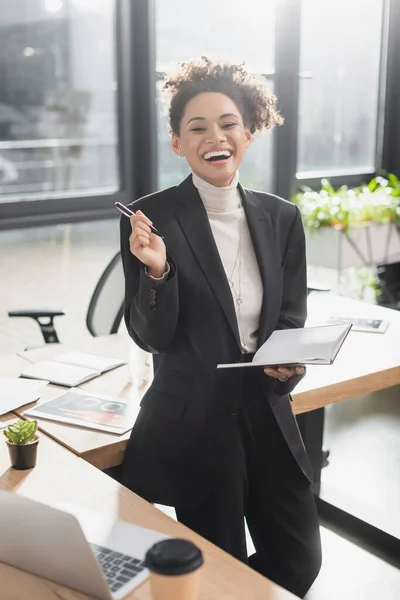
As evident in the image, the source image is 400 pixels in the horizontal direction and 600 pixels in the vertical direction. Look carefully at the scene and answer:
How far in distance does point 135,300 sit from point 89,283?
2.85 meters

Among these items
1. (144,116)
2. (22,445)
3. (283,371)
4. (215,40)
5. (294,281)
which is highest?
(215,40)

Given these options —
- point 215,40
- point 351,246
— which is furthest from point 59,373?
point 215,40

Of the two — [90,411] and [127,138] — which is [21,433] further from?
[127,138]

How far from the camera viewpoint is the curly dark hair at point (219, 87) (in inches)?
69.5

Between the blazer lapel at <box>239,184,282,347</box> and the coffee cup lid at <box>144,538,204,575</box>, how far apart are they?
875mm

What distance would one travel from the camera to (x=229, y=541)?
1771 millimetres

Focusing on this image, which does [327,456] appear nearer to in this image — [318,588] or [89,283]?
[318,588]

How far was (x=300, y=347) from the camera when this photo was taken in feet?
5.56

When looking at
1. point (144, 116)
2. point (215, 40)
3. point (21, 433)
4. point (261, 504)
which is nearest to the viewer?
point (21, 433)

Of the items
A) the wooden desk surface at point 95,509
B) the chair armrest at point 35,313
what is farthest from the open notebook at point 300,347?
the chair armrest at point 35,313

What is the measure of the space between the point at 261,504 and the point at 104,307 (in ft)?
5.37

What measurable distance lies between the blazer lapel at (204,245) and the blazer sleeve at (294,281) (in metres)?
0.21

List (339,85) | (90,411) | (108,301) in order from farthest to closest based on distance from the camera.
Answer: (339,85), (108,301), (90,411)

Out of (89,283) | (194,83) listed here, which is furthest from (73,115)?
(194,83)
